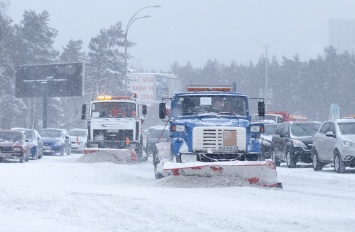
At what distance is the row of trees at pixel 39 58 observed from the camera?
7181 cm

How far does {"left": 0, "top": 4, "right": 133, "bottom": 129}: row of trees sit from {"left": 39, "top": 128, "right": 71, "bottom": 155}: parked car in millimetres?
20519

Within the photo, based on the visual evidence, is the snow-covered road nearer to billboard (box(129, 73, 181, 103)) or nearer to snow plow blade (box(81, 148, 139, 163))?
snow plow blade (box(81, 148, 139, 163))

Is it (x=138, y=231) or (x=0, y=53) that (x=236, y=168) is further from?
(x=0, y=53)

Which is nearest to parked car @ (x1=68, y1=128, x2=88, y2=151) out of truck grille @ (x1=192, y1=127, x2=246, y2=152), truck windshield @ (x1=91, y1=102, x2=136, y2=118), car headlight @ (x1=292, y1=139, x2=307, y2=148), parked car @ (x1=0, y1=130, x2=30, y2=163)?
parked car @ (x1=0, y1=130, x2=30, y2=163)

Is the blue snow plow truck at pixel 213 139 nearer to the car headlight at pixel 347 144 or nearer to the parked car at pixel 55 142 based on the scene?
the car headlight at pixel 347 144

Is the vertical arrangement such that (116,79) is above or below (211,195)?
above

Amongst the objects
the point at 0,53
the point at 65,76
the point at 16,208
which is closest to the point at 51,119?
the point at 0,53

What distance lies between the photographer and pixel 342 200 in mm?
14617

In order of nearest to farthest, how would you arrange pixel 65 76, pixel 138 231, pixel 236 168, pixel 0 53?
pixel 138 231 < pixel 236 168 < pixel 65 76 < pixel 0 53

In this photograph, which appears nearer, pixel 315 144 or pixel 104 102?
pixel 315 144

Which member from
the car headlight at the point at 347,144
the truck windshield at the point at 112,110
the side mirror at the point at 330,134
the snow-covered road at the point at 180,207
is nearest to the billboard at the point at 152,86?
the truck windshield at the point at 112,110

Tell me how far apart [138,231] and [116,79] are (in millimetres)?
79991

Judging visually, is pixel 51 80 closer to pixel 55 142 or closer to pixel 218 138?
pixel 55 142

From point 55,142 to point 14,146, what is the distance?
11785 millimetres
